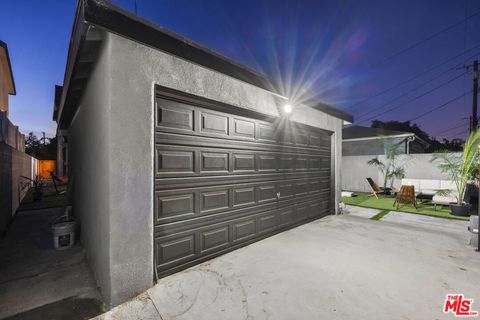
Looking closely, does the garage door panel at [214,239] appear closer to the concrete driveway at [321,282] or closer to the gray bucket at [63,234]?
the concrete driveway at [321,282]

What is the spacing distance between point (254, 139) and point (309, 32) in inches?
359

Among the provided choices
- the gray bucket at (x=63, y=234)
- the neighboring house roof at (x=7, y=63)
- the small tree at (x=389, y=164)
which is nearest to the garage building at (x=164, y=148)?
the gray bucket at (x=63, y=234)

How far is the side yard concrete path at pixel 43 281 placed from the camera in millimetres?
2131

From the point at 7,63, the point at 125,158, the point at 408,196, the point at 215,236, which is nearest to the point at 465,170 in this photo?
the point at 408,196

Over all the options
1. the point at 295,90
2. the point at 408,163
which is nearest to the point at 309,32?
the point at 295,90

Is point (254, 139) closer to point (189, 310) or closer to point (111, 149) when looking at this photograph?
point (111, 149)

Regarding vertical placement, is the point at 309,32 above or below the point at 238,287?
above

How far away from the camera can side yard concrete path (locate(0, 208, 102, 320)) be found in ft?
6.99

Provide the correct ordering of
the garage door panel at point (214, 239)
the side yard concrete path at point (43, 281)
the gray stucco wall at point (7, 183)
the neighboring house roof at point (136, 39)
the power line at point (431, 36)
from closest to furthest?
1. the neighboring house roof at point (136, 39)
2. the side yard concrete path at point (43, 281)
3. the garage door panel at point (214, 239)
4. the gray stucco wall at point (7, 183)
5. the power line at point (431, 36)

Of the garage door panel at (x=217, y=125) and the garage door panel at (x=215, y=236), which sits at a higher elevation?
the garage door panel at (x=217, y=125)

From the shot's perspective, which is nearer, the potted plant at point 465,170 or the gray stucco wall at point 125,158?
the gray stucco wall at point 125,158

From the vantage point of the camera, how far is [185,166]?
9.77ft

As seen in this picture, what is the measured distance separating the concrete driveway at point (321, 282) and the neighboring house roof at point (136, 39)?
294 cm

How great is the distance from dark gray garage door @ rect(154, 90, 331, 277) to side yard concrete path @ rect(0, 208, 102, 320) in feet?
2.91
